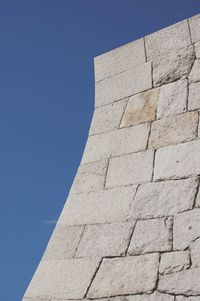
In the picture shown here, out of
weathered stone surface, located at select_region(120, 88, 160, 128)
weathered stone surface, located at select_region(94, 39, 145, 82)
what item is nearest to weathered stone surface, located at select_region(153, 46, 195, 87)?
weathered stone surface, located at select_region(120, 88, 160, 128)

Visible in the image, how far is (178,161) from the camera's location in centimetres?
255

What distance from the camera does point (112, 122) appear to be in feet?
10.3

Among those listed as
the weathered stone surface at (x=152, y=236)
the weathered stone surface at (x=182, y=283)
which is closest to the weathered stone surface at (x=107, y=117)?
the weathered stone surface at (x=152, y=236)

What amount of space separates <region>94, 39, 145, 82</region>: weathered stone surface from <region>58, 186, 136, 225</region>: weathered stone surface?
1.19m

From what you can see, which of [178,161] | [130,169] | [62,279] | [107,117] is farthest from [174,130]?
Result: [62,279]

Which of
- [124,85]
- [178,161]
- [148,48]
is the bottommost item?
[178,161]

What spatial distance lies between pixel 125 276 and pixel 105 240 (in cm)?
A: 30

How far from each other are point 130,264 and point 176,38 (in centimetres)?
182

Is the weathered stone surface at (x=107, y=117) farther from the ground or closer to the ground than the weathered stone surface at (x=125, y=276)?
farther from the ground

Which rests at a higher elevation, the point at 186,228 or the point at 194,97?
the point at 194,97

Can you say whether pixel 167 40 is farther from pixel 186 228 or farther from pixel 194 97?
pixel 186 228

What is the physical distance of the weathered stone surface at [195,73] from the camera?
285 cm

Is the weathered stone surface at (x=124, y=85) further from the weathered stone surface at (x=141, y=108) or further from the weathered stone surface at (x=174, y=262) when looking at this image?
the weathered stone surface at (x=174, y=262)

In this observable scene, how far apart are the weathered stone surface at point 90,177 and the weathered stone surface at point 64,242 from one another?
303mm
